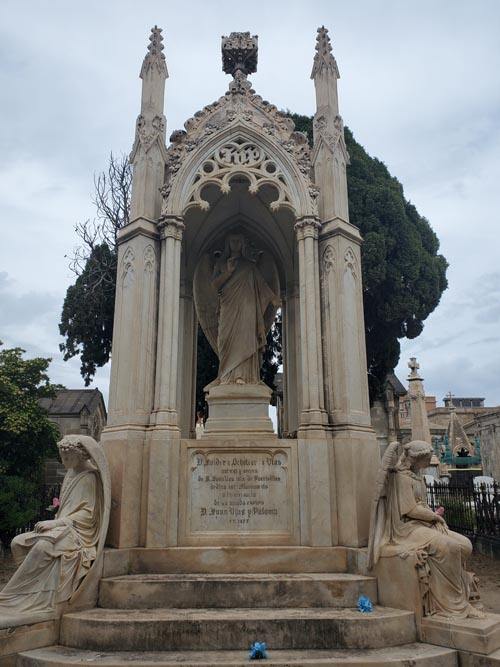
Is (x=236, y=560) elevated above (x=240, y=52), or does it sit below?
below

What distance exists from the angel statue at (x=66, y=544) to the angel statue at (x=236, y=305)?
2.44 meters

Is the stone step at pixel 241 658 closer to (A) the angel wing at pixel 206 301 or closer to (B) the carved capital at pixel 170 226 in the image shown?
(B) the carved capital at pixel 170 226

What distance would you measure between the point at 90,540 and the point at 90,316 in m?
15.2

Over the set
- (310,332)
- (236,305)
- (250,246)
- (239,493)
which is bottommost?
(239,493)

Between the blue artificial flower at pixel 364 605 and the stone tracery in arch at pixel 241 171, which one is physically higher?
the stone tracery in arch at pixel 241 171

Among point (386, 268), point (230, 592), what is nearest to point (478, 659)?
→ point (230, 592)

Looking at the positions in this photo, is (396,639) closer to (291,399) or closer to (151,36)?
(291,399)

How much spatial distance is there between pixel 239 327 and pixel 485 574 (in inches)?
330

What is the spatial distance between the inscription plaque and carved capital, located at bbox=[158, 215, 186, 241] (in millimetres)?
2861

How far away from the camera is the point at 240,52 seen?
28.0 feet

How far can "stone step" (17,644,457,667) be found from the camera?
12.9 feet

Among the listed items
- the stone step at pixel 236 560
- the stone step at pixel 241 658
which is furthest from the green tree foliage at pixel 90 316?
the stone step at pixel 241 658

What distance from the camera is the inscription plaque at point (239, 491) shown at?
591 centimetres

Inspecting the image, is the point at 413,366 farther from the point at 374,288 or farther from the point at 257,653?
the point at 257,653
